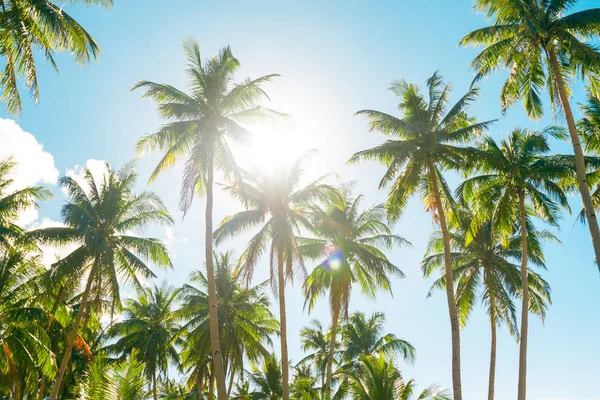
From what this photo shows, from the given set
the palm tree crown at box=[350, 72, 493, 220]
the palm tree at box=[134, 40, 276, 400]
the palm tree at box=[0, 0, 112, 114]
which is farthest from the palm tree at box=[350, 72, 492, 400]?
the palm tree at box=[0, 0, 112, 114]

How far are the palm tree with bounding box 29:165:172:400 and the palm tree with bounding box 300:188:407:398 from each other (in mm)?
7446

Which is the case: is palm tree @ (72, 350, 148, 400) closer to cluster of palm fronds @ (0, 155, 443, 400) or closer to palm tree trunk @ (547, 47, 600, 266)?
cluster of palm fronds @ (0, 155, 443, 400)

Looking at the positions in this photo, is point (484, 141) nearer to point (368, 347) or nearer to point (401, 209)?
point (401, 209)

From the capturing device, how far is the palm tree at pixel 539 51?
597 inches

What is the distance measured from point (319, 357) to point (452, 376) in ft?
64.4

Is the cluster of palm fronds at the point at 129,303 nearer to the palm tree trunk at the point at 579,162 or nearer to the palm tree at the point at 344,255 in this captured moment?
the palm tree at the point at 344,255

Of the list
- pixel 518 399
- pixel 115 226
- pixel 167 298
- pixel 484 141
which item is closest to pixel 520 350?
pixel 518 399

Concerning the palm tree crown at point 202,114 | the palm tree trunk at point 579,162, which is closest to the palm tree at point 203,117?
the palm tree crown at point 202,114

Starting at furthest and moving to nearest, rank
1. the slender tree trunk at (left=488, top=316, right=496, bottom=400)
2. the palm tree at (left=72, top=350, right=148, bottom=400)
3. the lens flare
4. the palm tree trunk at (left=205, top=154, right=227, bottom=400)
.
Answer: the lens flare < the slender tree trunk at (left=488, top=316, right=496, bottom=400) < the palm tree trunk at (left=205, top=154, right=227, bottom=400) < the palm tree at (left=72, top=350, right=148, bottom=400)

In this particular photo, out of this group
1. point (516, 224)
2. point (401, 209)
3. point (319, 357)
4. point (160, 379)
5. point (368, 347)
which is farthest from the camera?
point (319, 357)

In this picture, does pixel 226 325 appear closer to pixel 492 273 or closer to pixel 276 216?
pixel 276 216

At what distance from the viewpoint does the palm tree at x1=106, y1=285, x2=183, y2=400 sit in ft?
95.2

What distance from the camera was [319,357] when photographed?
35719 millimetres

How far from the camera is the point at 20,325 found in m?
17.8
